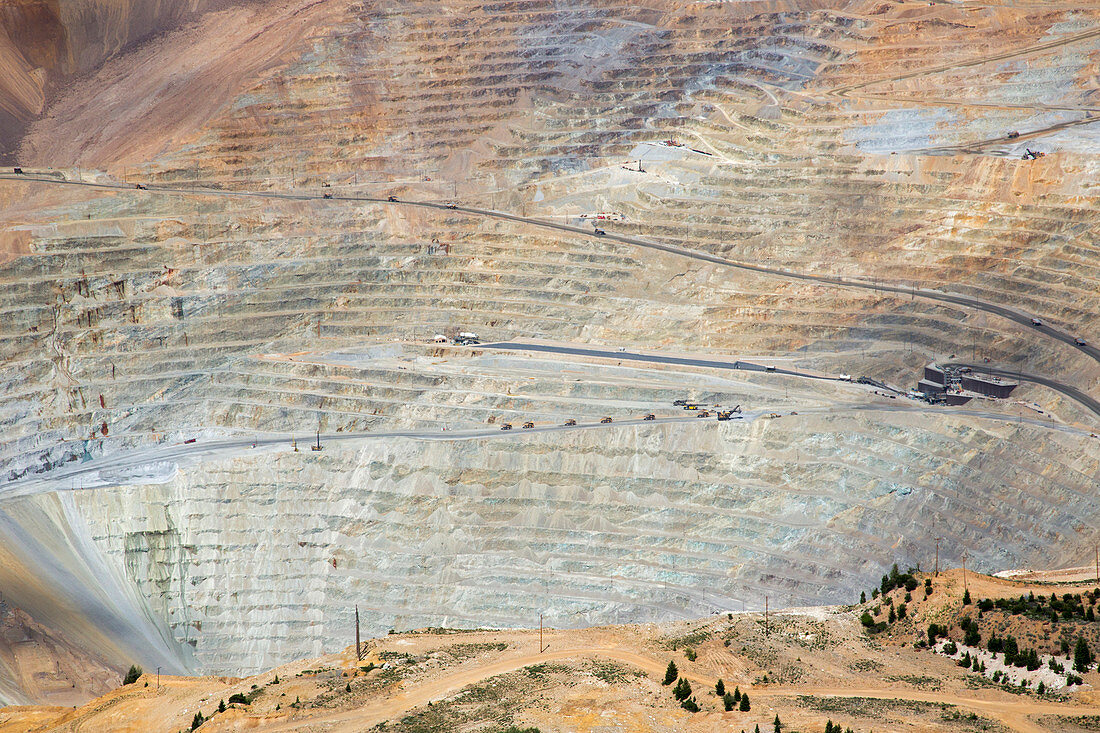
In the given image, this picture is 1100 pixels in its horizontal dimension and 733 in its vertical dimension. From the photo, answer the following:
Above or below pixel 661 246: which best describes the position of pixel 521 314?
below

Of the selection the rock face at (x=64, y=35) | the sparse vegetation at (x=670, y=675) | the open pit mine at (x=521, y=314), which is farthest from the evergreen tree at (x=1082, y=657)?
the rock face at (x=64, y=35)

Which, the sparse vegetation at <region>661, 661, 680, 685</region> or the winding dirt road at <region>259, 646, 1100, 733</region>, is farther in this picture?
the sparse vegetation at <region>661, 661, 680, 685</region>

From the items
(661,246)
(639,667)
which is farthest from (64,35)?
(639,667)

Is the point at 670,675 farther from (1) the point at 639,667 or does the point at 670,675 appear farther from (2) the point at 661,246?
(2) the point at 661,246

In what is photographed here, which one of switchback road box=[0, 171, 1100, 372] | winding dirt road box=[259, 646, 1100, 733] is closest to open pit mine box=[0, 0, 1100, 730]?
switchback road box=[0, 171, 1100, 372]

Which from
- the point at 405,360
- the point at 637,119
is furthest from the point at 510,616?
the point at 637,119

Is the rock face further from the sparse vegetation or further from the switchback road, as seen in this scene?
the sparse vegetation
